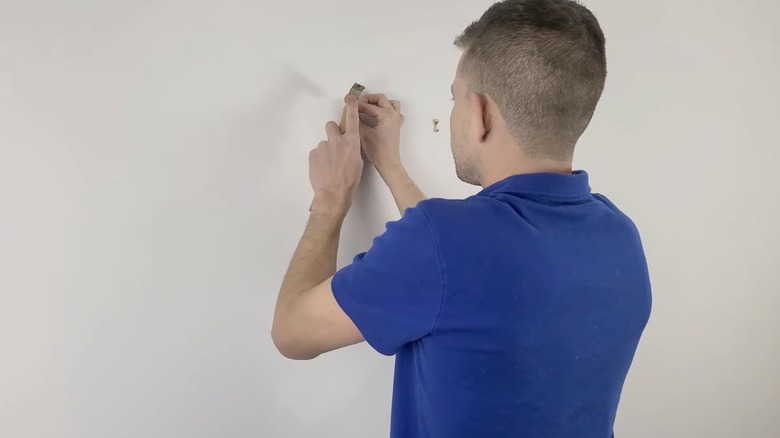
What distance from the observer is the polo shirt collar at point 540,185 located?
70 centimetres

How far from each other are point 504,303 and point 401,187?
0.36 m

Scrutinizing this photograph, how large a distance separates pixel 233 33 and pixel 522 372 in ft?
1.98

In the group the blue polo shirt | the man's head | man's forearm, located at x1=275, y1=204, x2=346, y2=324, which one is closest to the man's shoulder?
the blue polo shirt

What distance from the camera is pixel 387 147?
3.11ft

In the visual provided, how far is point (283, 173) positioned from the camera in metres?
0.89

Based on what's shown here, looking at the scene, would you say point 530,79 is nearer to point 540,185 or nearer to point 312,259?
point 540,185

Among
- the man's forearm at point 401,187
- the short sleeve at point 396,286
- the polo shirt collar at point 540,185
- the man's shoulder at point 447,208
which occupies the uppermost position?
the man's forearm at point 401,187

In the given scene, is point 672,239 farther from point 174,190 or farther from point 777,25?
point 174,190

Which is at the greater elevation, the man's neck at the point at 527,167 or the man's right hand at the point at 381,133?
the man's right hand at the point at 381,133

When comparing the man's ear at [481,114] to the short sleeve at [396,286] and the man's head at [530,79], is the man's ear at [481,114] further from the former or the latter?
the short sleeve at [396,286]

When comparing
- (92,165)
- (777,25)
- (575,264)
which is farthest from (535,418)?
(777,25)

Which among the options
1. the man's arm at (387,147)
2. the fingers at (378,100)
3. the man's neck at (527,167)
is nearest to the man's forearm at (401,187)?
the man's arm at (387,147)

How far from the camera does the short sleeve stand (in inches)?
24.9

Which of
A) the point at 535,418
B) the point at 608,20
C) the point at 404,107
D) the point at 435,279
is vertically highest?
the point at 608,20
